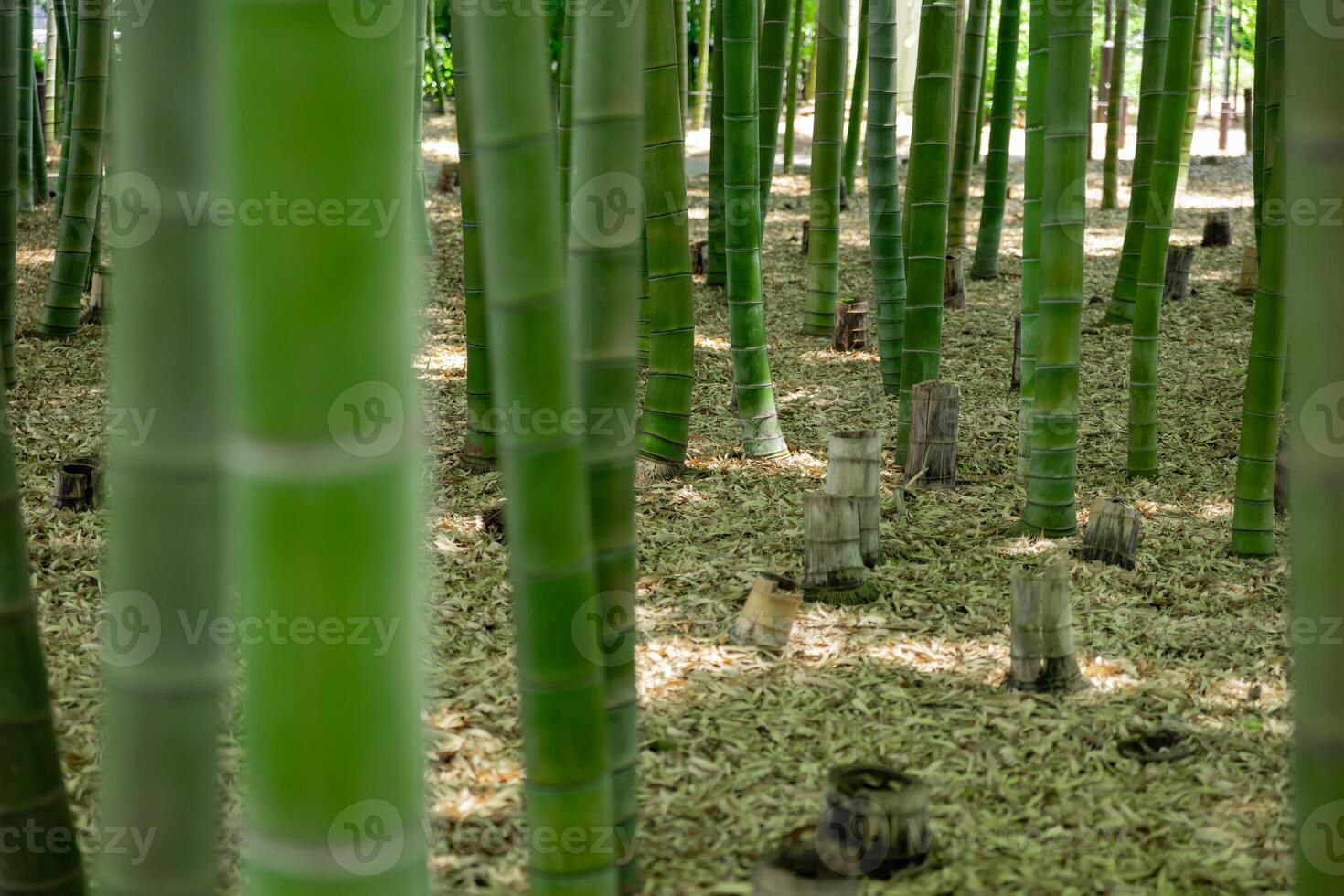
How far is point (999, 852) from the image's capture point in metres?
2.06

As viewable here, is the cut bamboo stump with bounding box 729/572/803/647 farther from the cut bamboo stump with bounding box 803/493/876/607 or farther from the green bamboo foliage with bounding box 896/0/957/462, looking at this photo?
the green bamboo foliage with bounding box 896/0/957/462

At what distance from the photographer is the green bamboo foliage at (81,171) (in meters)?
4.74

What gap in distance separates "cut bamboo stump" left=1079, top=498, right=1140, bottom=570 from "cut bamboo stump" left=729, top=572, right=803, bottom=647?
0.96 meters

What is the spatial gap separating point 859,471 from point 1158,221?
1.37 m

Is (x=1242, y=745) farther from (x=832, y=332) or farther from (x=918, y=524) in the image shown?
(x=832, y=332)

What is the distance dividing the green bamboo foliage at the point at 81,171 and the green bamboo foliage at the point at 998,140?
3.75 meters

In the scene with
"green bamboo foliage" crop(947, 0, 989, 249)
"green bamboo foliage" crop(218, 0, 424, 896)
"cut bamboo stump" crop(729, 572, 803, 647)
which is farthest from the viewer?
"green bamboo foliage" crop(947, 0, 989, 249)

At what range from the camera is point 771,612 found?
9.23 feet

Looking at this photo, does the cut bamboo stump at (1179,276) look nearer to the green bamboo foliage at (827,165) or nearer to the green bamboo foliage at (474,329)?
the green bamboo foliage at (827,165)

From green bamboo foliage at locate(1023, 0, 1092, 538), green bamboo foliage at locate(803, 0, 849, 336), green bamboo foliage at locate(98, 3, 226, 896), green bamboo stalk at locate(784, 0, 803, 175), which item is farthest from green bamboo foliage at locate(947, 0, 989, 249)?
green bamboo foliage at locate(98, 3, 226, 896)

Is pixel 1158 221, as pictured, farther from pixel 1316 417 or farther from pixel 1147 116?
pixel 1316 417

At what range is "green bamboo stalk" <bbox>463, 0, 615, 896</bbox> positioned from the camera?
1.27m

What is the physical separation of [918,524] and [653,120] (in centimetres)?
133

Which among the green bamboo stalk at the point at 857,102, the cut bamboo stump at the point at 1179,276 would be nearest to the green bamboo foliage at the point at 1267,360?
the cut bamboo stump at the point at 1179,276
